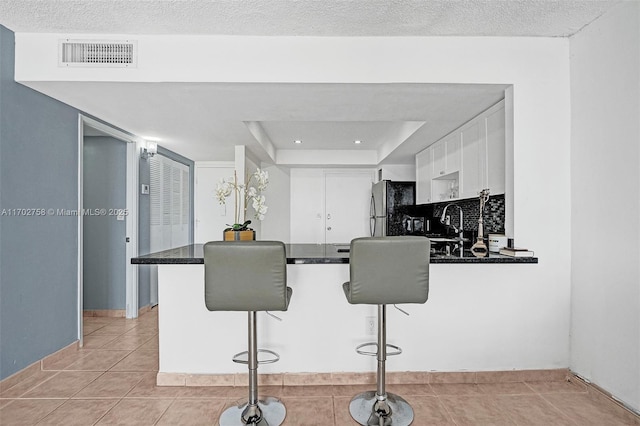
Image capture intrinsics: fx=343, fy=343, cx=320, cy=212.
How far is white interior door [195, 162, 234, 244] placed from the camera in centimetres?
564

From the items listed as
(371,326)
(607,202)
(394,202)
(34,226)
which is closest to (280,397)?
(371,326)

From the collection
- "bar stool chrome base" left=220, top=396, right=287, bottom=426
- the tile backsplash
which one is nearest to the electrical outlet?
"bar stool chrome base" left=220, top=396, right=287, bottom=426

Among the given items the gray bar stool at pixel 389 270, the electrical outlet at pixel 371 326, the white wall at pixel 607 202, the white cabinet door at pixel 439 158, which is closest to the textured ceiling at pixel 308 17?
the white wall at pixel 607 202

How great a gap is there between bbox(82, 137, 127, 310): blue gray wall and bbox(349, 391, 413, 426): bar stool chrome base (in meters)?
3.02

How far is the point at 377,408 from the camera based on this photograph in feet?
6.30

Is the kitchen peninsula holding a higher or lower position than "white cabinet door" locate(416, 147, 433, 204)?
lower

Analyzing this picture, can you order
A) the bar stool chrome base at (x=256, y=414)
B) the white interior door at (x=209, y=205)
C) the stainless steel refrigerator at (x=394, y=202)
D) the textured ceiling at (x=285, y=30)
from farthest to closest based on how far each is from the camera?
1. the white interior door at (x=209, y=205)
2. the stainless steel refrigerator at (x=394, y=202)
3. the textured ceiling at (x=285, y=30)
4. the bar stool chrome base at (x=256, y=414)

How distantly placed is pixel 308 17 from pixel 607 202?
6.97ft

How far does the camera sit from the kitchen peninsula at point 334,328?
2.32 metres

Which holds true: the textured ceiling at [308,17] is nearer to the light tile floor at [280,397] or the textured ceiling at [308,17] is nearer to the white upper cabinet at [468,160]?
the white upper cabinet at [468,160]

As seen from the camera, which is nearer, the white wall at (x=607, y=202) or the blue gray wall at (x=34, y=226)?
the white wall at (x=607, y=202)

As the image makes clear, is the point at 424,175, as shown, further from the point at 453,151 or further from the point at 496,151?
the point at 496,151

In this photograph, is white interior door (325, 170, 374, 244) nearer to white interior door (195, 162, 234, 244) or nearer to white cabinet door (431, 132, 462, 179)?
white interior door (195, 162, 234, 244)

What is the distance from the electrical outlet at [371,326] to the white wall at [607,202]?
134 centimetres
